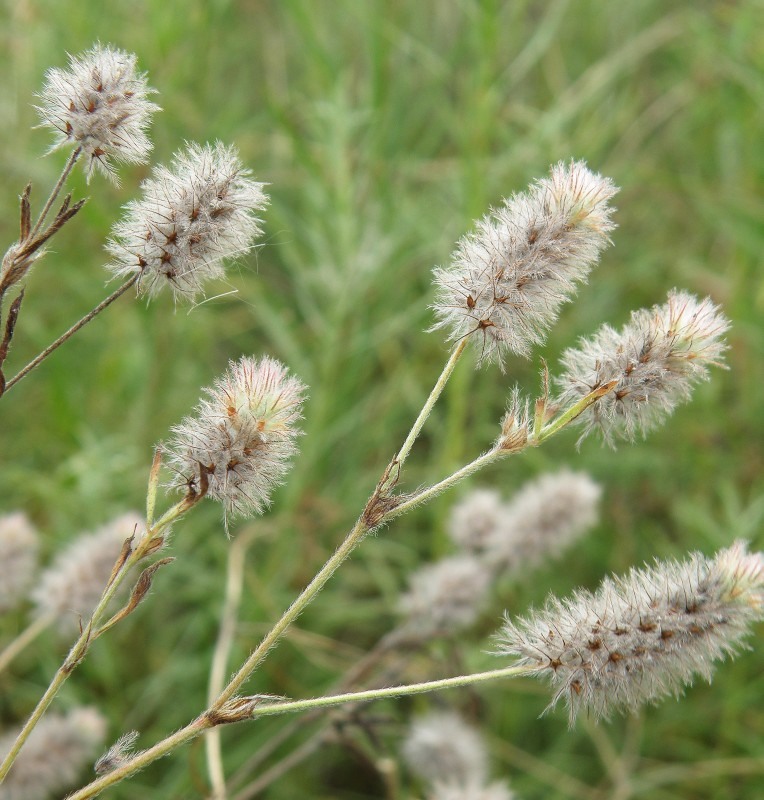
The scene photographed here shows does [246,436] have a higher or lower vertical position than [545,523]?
lower

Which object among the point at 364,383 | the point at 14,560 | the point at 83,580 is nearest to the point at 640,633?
the point at 83,580

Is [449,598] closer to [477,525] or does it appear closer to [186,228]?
[477,525]

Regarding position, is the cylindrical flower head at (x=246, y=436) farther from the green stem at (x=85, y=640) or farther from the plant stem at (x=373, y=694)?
the plant stem at (x=373, y=694)

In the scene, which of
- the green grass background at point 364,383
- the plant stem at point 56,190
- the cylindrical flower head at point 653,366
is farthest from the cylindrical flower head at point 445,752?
the plant stem at point 56,190

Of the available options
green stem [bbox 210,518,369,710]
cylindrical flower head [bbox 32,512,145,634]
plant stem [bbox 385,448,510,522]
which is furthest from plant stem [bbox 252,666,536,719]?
cylindrical flower head [bbox 32,512,145,634]

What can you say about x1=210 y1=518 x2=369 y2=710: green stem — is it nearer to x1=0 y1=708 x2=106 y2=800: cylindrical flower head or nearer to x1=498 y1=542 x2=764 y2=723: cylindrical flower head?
x1=498 y1=542 x2=764 y2=723: cylindrical flower head
